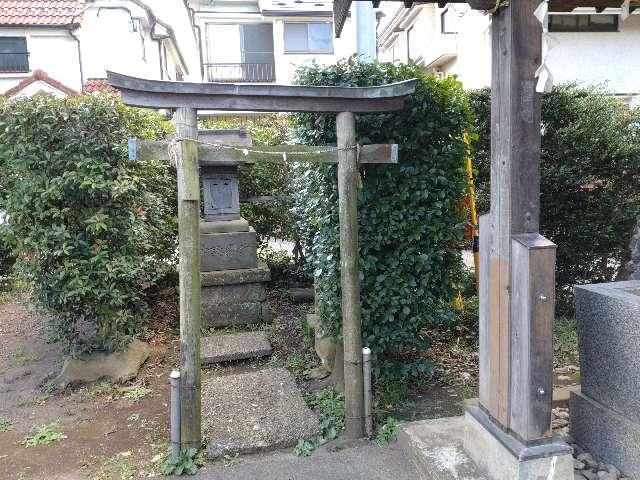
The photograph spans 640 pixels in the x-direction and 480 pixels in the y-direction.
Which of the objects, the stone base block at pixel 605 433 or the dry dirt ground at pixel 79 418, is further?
the dry dirt ground at pixel 79 418

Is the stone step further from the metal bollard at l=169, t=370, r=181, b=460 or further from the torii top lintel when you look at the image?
the torii top lintel

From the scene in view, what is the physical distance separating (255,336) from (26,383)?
101 inches

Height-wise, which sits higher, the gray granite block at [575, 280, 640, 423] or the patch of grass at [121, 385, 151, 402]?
the gray granite block at [575, 280, 640, 423]

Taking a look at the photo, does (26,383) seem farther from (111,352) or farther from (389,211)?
(389,211)

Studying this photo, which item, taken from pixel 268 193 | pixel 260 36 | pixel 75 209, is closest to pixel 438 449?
pixel 75 209

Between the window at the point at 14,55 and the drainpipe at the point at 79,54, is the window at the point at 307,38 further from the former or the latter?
the window at the point at 14,55

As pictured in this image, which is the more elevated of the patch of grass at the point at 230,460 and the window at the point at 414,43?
the window at the point at 414,43

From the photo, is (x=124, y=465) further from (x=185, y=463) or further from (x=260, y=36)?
(x=260, y=36)

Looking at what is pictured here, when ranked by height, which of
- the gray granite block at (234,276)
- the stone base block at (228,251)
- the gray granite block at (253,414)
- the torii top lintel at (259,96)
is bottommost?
the gray granite block at (253,414)

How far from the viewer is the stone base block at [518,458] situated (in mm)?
2598

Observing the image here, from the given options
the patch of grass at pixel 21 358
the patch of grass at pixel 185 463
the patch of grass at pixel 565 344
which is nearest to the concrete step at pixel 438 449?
the patch of grass at pixel 185 463

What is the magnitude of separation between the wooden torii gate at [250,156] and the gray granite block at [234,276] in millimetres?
2843

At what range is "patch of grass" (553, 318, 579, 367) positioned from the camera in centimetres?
532

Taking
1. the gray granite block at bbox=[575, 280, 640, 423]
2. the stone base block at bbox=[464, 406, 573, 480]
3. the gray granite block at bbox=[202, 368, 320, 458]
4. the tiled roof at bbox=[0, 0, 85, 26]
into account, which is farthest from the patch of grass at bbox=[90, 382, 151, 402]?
the tiled roof at bbox=[0, 0, 85, 26]
